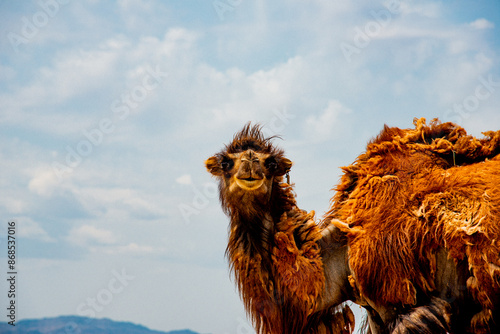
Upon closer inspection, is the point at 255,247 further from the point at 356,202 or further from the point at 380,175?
the point at 380,175

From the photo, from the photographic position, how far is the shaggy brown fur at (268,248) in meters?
5.32

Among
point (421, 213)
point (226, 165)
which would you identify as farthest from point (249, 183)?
point (421, 213)

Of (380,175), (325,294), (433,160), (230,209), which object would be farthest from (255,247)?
(433,160)

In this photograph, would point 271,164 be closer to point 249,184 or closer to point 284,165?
point 284,165

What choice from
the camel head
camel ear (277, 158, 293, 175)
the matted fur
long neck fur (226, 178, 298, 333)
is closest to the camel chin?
the camel head

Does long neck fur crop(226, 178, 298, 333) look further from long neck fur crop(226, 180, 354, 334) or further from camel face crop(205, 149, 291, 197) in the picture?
camel face crop(205, 149, 291, 197)

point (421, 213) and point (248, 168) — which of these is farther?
point (421, 213)

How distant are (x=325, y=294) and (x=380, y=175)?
1.41 m

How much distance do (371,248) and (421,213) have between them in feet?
1.96

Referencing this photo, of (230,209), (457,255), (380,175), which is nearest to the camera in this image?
(457,255)

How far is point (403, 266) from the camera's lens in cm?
534

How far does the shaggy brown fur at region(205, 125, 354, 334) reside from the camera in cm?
532

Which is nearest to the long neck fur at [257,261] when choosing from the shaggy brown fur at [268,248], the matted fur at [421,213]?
the shaggy brown fur at [268,248]

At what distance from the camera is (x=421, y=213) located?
5.42m
